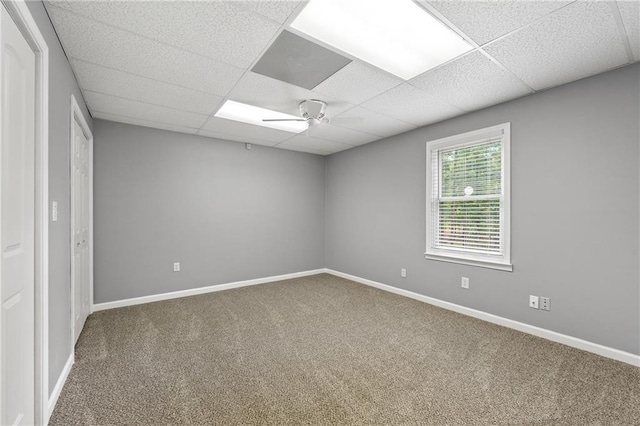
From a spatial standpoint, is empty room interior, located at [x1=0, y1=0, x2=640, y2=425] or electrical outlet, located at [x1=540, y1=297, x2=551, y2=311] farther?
electrical outlet, located at [x1=540, y1=297, x2=551, y2=311]

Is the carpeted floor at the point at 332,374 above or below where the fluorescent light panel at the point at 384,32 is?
below

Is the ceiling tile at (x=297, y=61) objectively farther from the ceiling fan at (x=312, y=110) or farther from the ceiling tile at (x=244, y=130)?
the ceiling tile at (x=244, y=130)

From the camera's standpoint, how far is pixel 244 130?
4.04 meters

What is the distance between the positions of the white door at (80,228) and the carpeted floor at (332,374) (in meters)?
0.23

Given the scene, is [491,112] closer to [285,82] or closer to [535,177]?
[535,177]

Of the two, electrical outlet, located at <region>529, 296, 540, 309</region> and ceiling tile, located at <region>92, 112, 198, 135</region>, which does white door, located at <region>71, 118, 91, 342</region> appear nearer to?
ceiling tile, located at <region>92, 112, 198, 135</region>

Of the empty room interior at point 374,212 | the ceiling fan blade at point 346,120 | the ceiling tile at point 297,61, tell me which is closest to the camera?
the empty room interior at point 374,212

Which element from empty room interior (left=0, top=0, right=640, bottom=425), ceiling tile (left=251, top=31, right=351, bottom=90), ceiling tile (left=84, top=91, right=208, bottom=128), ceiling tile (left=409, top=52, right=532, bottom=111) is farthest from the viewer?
ceiling tile (left=84, top=91, right=208, bottom=128)

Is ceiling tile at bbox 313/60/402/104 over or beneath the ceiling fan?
over

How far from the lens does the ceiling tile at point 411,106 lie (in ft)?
9.33

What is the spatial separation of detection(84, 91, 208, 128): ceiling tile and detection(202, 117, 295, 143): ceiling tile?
0.52 ft

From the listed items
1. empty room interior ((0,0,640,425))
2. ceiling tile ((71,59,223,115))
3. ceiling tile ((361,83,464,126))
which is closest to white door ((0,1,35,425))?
empty room interior ((0,0,640,425))

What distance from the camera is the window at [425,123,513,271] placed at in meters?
3.11

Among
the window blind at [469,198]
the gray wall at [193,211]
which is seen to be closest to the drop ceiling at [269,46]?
the window blind at [469,198]
